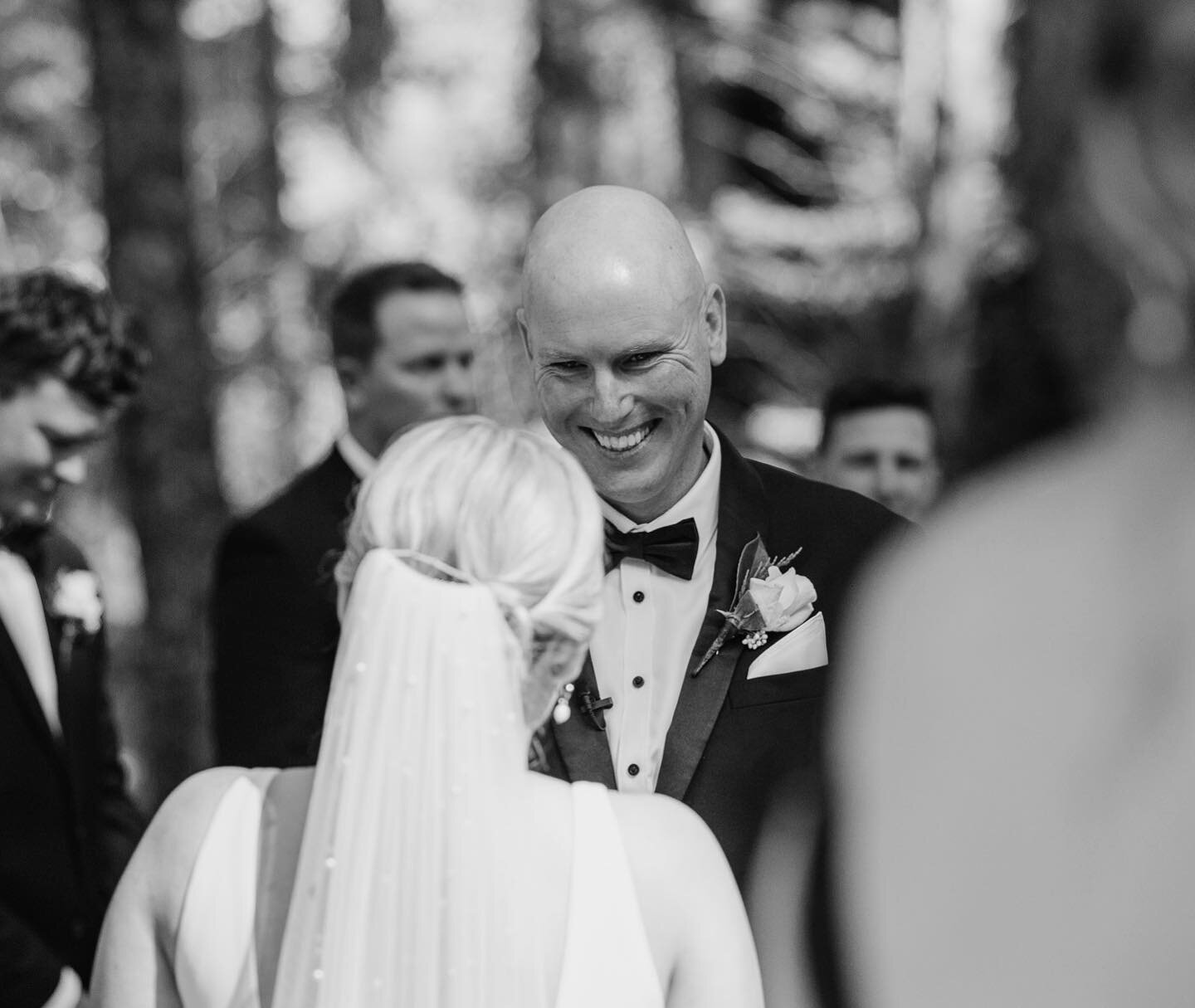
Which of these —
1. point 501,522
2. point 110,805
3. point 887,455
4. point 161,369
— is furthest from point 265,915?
point 161,369

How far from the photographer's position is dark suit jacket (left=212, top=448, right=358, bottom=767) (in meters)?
3.77

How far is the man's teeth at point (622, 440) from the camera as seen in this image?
133 inches

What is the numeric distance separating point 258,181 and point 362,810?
53.5 ft

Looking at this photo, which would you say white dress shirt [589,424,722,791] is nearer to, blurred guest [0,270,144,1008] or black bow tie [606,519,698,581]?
black bow tie [606,519,698,581]

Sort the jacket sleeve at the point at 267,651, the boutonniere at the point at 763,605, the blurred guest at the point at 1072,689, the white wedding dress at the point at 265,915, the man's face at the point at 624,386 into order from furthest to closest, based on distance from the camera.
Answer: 1. the jacket sleeve at the point at 267,651
2. the man's face at the point at 624,386
3. the boutonniere at the point at 763,605
4. the white wedding dress at the point at 265,915
5. the blurred guest at the point at 1072,689

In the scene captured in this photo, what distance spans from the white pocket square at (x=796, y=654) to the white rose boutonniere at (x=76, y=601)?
2.20 meters

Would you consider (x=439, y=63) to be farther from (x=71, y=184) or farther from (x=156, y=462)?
(x=156, y=462)

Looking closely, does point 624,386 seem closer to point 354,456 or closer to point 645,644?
point 645,644

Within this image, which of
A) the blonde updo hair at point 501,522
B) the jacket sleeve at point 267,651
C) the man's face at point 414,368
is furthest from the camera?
the man's face at point 414,368

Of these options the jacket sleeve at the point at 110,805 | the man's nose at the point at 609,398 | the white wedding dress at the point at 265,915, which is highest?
the man's nose at the point at 609,398

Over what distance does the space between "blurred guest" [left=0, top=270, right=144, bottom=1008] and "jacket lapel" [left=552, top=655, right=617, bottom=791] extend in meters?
1.75

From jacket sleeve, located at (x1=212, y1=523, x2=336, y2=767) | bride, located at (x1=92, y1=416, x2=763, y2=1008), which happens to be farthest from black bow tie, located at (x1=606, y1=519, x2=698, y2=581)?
bride, located at (x1=92, y1=416, x2=763, y2=1008)

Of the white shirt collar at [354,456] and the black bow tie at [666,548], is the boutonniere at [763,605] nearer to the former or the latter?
the black bow tie at [666,548]

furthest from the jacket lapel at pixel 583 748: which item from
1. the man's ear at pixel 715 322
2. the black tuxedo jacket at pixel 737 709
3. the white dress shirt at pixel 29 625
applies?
the white dress shirt at pixel 29 625
